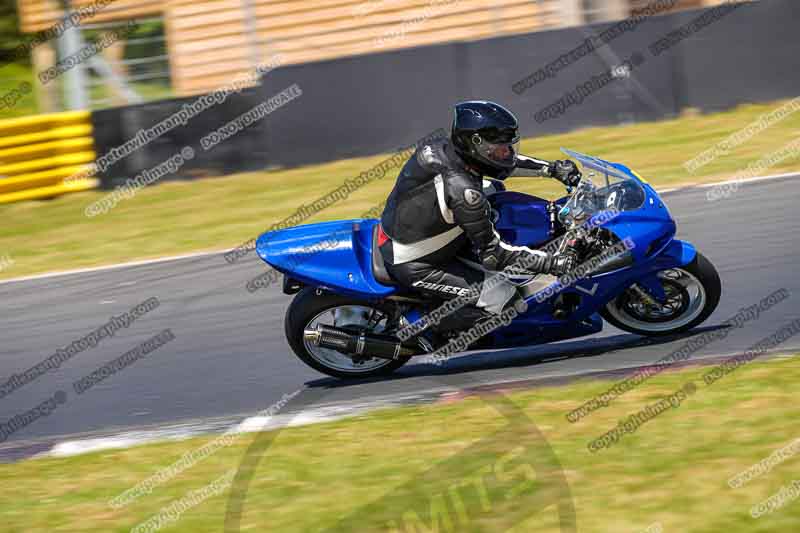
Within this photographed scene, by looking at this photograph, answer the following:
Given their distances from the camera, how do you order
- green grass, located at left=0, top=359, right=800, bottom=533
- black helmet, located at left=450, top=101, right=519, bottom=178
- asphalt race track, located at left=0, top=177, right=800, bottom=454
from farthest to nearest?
asphalt race track, located at left=0, top=177, right=800, bottom=454 → black helmet, located at left=450, top=101, right=519, bottom=178 → green grass, located at left=0, top=359, right=800, bottom=533

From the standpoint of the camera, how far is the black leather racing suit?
21.0ft

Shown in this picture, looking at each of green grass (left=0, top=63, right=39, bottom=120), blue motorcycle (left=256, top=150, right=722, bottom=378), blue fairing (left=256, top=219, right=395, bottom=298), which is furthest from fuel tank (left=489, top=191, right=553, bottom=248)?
green grass (left=0, top=63, right=39, bottom=120)

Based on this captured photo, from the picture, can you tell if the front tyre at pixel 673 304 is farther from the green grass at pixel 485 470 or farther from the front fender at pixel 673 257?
the green grass at pixel 485 470

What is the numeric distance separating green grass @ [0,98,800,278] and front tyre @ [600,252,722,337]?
458 centimetres

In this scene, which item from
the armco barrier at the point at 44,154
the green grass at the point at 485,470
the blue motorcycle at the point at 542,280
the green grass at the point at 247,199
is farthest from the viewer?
the armco barrier at the point at 44,154

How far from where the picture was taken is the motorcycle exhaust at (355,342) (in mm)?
6980

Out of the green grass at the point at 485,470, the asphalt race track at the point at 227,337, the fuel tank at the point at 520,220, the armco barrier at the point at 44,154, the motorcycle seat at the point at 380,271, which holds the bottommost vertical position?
the green grass at the point at 485,470

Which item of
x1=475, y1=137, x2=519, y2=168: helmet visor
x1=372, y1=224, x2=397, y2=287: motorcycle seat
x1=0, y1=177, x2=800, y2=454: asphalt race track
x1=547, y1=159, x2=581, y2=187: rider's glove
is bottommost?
x1=0, y1=177, x2=800, y2=454: asphalt race track

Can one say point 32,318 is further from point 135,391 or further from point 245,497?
point 245,497

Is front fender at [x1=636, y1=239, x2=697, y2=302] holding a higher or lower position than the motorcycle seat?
lower

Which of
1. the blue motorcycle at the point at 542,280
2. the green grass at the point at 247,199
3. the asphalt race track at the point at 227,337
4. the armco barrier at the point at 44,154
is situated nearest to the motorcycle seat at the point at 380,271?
the blue motorcycle at the point at 542,280

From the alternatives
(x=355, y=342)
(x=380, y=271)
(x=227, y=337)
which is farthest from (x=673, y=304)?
(x=227, y=337)

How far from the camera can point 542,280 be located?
22.6 ft

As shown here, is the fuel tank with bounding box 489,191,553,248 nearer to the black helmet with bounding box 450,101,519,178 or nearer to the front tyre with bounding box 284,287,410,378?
the black helmet with bounding box 450,101,519,178
